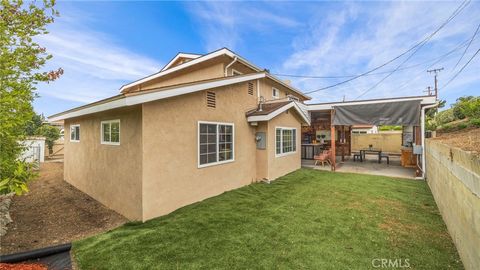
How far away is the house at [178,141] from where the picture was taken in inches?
206

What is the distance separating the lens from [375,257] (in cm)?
367

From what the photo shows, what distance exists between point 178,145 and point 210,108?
1772mm

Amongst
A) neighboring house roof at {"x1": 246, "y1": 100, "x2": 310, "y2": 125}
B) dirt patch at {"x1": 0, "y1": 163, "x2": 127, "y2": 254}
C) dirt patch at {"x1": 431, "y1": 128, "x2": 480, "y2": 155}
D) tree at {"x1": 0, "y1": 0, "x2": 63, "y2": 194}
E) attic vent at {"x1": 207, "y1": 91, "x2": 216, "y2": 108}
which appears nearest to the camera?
tree at {"x1": 0, "y1": 0, "x2": 63, "y2": 194}

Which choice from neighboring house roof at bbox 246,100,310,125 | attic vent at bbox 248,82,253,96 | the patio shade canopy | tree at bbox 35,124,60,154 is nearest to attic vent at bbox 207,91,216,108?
neighboring house roof at bbox 246,100,310,125

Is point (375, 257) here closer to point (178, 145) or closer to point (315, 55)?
point (178, 145)

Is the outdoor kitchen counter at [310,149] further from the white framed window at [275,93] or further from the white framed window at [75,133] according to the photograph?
the white framed window at [75,133]

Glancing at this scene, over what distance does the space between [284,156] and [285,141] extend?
2.52 ft

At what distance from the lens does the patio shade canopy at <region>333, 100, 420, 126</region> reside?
9.86m

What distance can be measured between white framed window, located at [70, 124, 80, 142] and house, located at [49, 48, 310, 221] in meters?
0.04

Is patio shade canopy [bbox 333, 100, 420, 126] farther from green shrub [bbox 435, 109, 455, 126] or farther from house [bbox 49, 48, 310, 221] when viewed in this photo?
green shrub [bbox 435, 109, 455, 126]

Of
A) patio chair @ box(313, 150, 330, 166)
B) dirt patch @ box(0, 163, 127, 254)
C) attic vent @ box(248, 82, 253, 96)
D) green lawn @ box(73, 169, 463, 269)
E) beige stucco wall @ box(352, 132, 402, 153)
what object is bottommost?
dirt patch @ box(0, 163, 127, 254)

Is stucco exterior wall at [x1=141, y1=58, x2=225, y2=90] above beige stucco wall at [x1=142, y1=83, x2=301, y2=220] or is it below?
above

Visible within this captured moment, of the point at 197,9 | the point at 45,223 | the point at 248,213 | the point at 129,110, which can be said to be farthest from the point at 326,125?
A: the point at 45,223

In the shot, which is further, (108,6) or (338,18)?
(338,18)
